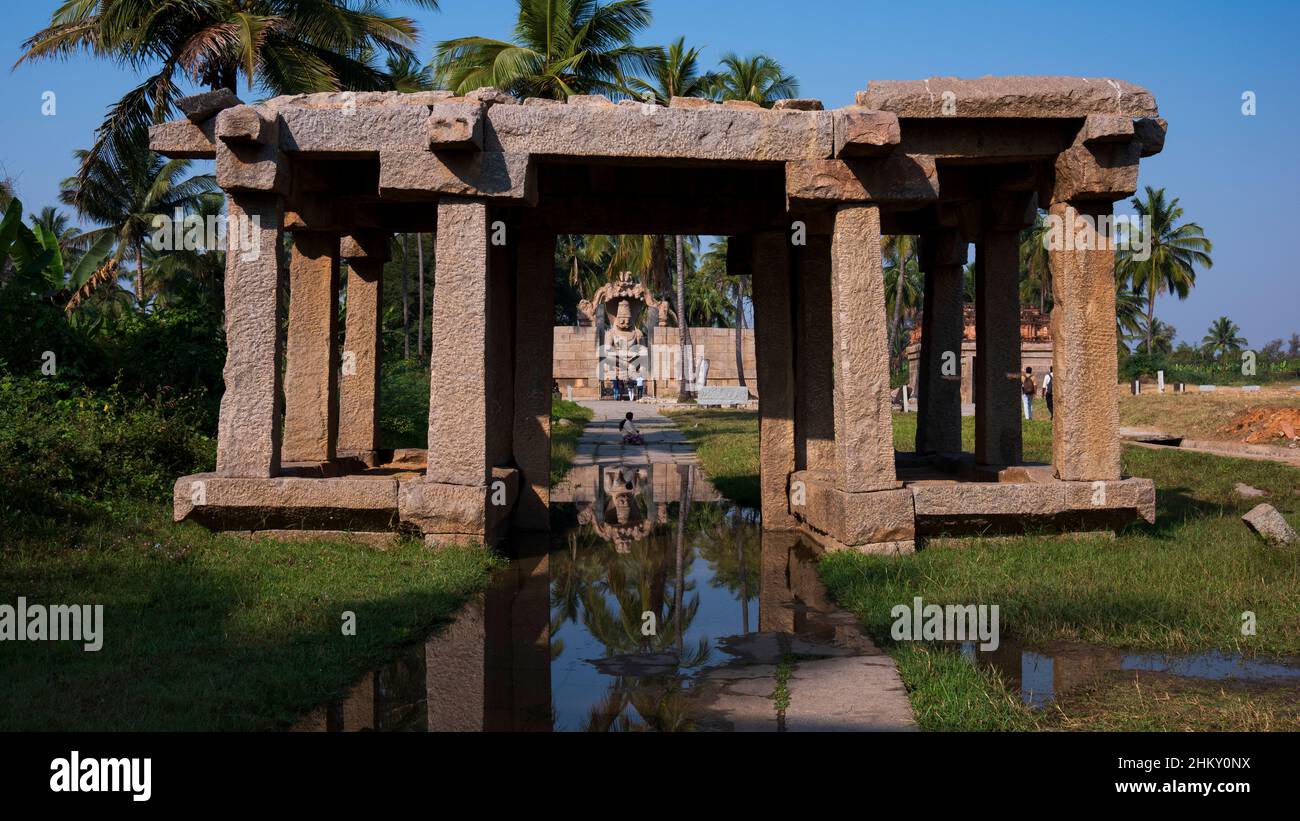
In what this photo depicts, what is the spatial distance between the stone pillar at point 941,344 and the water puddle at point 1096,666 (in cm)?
649

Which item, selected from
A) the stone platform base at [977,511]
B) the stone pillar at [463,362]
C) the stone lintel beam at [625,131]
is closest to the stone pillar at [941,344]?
Answer: the stone platform base at [977,511]

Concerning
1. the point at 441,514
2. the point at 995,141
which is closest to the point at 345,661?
the point at 441,514

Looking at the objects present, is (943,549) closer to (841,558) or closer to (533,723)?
(841,558)

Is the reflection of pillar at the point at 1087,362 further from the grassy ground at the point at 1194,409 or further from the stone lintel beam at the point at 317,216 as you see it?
the grassy ground at the point at 1194,409

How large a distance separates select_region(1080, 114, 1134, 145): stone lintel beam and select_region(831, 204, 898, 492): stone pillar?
1.90 metres

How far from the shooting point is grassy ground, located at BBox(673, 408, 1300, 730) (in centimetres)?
493

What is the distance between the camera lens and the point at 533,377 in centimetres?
1156

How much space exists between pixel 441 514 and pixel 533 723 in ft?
13.6

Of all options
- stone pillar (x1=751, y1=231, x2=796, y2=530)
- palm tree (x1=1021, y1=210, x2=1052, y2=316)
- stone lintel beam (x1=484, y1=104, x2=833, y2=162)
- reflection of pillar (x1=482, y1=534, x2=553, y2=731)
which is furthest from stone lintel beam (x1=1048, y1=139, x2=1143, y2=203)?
palm tree (x1=1021, y1=210, x2=1052, y2=316)

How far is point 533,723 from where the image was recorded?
4.85 metres

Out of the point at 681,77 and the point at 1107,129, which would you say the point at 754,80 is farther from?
the point at 1107,129

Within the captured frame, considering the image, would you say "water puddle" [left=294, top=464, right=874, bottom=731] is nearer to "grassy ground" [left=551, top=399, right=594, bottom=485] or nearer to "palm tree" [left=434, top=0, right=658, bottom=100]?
"grassy ground" [left=551, top=399, right=594, bottom=485]

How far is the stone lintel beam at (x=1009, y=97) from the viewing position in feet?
28.3

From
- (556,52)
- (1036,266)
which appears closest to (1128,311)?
(1036,266)
